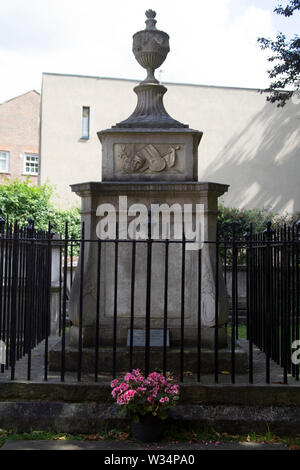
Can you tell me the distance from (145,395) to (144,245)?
6.21 feet

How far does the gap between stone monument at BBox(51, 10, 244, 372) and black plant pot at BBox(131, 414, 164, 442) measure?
4.10ft

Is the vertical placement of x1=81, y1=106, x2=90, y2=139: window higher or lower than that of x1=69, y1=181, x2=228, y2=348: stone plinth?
higher

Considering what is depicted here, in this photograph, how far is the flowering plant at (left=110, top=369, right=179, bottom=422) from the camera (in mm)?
3803

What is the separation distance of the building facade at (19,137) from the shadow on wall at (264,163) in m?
13.2

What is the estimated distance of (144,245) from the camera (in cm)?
530

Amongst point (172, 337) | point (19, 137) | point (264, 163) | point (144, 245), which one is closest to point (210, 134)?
point (264, 163)

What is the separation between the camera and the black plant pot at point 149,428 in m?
3.87

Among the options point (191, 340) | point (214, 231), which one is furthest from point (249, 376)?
point (214, 231)

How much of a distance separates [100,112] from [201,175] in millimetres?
5134

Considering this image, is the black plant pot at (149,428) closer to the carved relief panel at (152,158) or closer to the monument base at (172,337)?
the monument base at (172,337)

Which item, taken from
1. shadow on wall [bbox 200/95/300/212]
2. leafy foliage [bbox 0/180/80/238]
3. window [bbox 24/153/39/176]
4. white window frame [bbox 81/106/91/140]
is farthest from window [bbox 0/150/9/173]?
shadow on wall [bbox 200/95/300/212]

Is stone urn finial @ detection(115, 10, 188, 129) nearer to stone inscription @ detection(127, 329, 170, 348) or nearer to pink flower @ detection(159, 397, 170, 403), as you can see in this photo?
stone inscription @ detection(127, 329, 170, 348)

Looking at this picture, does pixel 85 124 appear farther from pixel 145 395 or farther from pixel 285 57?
pixel 145 395

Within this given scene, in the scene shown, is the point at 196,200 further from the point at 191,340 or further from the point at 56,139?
the point at 56,139
